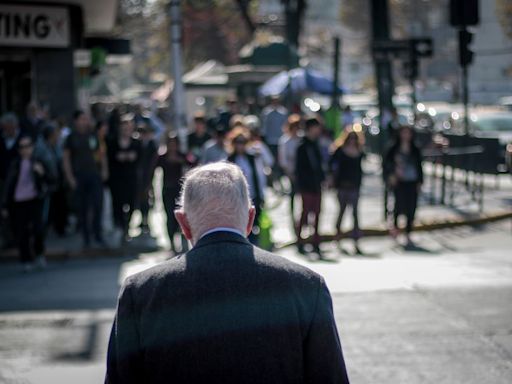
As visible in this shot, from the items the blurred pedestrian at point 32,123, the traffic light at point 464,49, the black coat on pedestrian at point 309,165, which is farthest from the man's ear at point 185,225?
the traffic light at point 464,49

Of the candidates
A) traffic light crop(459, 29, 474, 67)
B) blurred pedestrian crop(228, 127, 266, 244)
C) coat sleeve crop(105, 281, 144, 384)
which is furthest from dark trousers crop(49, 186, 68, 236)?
coat sleeve crop(105, 281, 144, 384)

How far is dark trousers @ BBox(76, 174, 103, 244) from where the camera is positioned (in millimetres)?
14906

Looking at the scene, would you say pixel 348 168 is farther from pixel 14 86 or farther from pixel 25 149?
pixel 14 86

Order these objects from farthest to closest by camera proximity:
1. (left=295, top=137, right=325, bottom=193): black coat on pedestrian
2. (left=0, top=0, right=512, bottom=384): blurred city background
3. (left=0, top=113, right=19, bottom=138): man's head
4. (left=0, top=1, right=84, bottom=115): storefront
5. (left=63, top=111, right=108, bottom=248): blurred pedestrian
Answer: (left=0, top=1, right=84, bottom=115): storefront, (left=63, top=111, right=108, bottom=248): blurred pedestrian, (left=295, top=137, right=325, bottom=193): black coat on pedestrian, (left=0, top=113, right=19, bottom=138): man's head, (left=0, top=0, right=512, bottom=384): blurred city background

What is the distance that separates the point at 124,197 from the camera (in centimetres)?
1563

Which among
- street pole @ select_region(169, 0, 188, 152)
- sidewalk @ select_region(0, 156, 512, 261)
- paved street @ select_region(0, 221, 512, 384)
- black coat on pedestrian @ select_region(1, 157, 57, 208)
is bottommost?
paved street @ select_region(0, 221, 512, 384)

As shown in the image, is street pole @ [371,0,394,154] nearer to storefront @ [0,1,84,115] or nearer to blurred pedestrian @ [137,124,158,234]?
storefront @ [0,1,84,115]

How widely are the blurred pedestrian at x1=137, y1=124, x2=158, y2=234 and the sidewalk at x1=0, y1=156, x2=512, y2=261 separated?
1.27 ft

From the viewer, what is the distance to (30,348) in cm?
884

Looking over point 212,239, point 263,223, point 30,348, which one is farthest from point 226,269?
point 263,223

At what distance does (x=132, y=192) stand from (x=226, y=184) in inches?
486

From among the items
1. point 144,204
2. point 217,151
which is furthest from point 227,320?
point 144,204

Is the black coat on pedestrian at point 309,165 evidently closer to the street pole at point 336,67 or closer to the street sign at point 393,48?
the street sign at point 393,48

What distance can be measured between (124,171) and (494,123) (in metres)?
17.4
